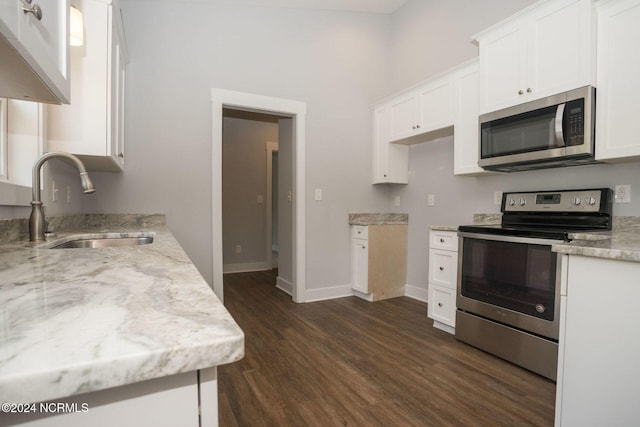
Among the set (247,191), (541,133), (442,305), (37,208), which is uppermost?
(541,133)

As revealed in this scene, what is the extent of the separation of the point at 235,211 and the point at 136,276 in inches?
175

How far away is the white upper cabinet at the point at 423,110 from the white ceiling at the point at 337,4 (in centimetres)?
114

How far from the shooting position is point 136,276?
2.43 feet

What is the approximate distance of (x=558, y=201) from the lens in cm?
221

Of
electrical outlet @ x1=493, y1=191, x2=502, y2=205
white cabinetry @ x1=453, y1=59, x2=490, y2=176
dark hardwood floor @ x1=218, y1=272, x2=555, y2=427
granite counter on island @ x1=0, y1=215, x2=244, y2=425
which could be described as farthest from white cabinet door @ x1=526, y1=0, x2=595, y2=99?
granite counter on island @ x1=0, y1=215, x2=244, y2=425

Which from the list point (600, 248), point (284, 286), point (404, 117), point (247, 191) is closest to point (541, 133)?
point (600, 248)

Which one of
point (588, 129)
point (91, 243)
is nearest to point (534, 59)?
point (588, 129)

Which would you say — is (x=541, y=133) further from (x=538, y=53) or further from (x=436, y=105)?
(x=436, y=105)

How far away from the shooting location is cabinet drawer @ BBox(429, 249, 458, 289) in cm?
257

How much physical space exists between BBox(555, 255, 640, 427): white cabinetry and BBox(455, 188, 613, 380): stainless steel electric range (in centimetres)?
56

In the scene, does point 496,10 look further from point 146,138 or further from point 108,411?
point 108,411

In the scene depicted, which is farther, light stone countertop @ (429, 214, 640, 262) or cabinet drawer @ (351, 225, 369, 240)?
cabinet drawer @ (351, 225, 369, 240)

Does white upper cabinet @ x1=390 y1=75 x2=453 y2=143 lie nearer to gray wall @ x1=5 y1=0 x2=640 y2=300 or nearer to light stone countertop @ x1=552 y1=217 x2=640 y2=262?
gray wall @ x1=5 y1=0 x2=640 y2=300

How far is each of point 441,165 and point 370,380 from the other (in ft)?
7.14
